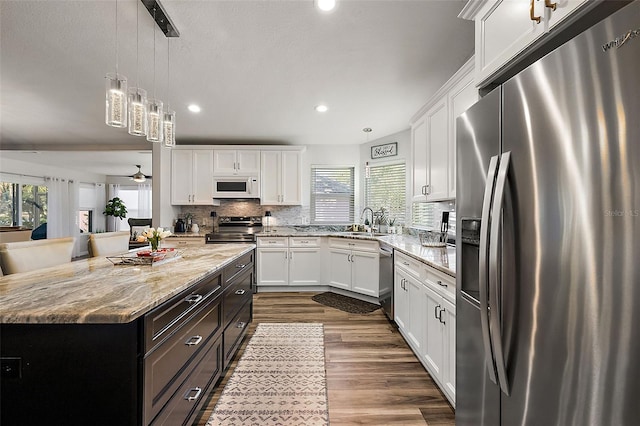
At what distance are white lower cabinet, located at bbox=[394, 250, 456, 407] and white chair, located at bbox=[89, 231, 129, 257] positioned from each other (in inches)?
107

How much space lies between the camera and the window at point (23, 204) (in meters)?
6.30

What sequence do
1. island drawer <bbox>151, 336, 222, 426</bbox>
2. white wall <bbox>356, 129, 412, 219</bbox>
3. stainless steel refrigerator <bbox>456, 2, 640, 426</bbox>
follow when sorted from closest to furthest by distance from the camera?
stainless steel refrigerator <bbox>456, 2, 640, 426</bbox>, island drawer <bbox>151, 336, 222, 426</bbox>, white wall <bbox>356, 129, 412, 219</bbox>

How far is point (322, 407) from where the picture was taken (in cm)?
190

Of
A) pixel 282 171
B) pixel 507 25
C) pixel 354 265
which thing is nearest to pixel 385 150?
pixel 282 171

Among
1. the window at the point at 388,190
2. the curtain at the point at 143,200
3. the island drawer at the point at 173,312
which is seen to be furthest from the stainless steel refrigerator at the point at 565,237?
the curtain at the point at 143,200

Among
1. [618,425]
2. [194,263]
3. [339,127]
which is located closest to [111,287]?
[194,263]

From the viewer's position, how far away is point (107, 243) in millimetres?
2754

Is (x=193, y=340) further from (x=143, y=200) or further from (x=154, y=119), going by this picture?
(x=143, y=200)

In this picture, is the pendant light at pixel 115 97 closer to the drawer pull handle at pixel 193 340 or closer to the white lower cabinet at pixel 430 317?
the drawer pull handle at pixel 193 340

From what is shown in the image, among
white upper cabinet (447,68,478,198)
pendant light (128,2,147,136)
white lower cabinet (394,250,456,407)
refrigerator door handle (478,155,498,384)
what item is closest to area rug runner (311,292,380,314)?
white lower cabinet (394,250,456,407)

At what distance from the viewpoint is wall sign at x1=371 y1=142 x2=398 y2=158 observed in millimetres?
4688

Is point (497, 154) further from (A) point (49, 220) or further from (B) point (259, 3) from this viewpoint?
(A) point (49, 220)

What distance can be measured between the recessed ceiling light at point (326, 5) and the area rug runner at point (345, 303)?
3156mm

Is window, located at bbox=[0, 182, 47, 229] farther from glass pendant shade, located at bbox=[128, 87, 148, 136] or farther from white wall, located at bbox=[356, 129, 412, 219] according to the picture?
white wall, located at bbox=[356, 129, 412, 219]
